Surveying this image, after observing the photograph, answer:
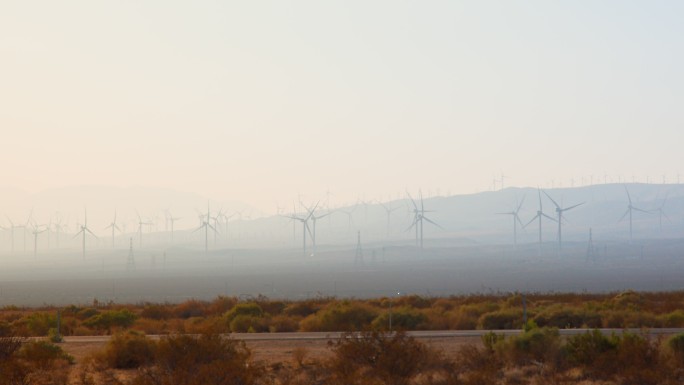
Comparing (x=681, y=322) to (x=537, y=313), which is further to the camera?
(x=537, y=313)

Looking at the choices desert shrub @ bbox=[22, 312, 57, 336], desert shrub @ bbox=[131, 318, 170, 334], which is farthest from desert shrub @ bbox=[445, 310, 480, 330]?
desert shrub @ bbox=[22, 312, 57, 336]

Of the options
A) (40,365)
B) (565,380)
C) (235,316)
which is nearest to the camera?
(565,380)

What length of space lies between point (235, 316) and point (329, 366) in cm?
2460

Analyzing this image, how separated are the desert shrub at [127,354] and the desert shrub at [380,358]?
6.59 meters

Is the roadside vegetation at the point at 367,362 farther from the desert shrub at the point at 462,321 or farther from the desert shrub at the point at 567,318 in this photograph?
the desert shrub at the point at 462,321

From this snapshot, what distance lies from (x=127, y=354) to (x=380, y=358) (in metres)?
8.74

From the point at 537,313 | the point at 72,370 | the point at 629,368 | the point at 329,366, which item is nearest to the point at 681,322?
the point at 537,313

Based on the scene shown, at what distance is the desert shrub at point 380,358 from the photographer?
82.4 feet

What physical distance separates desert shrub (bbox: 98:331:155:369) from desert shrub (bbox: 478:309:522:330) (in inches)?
682

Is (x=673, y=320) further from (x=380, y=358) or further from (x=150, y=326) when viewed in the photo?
(x=150, y=326)

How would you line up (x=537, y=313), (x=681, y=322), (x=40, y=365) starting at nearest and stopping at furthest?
(x=40, y=365) → (x=681, y=322) → (x=537, y=313)

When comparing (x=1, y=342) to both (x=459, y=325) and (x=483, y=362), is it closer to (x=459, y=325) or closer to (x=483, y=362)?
(x=483, y=362)

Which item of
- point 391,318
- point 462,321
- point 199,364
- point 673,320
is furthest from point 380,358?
point 673,320

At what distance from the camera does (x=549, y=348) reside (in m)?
29.0
